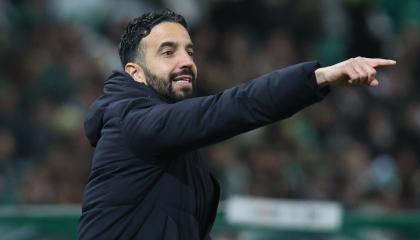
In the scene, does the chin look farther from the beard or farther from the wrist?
the wrist

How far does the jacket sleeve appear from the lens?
3.34m

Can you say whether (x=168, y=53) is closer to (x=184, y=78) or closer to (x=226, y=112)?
(x=184, y=78)

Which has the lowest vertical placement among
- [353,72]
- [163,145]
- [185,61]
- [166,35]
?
[163,145]

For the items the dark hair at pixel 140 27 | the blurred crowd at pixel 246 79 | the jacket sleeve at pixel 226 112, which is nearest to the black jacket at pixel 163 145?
the jacket sleeve at pixel 226 112

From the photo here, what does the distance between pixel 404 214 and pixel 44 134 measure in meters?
3.43

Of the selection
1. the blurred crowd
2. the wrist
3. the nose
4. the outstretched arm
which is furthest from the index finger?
the blurred crowd

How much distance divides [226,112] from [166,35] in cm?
54

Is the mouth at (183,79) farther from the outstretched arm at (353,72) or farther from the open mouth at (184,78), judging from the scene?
the outstretched arm at (353,72)

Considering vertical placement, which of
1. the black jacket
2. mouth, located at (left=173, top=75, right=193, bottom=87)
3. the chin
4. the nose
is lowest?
the black jacket

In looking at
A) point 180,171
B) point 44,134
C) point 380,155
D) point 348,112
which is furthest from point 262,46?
point 180,171

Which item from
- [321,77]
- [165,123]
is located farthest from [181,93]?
[321,77]

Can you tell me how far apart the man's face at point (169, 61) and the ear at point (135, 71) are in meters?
0.03

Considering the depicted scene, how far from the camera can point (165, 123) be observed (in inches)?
138

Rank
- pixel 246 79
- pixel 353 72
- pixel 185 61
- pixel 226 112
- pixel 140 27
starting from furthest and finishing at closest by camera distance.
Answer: pixel 246 79, pixel 140 27, pixel 185 61, pixel 226 112, pixel 353 72
